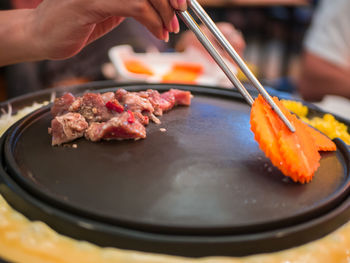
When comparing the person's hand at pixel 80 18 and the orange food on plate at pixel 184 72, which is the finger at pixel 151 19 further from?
the orange food on plate at pixel 184 72

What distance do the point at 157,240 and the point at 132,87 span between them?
120cm

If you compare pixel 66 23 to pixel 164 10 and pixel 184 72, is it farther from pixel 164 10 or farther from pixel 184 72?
pixel 184 72

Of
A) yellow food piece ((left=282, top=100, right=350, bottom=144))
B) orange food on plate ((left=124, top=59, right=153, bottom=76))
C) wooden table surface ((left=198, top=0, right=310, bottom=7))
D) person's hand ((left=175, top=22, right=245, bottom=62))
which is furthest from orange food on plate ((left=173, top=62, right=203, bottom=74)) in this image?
wooden table surface ((left=198, top=0, right=310, bottom=7))

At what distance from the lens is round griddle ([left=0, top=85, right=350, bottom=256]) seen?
835mm

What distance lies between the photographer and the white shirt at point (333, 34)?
10.2 feet

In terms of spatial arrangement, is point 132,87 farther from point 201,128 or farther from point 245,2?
point 245,2

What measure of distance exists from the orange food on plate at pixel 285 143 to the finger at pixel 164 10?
17.8 inches

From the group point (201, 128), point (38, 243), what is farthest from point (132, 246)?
point (201, 128)

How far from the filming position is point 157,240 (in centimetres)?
80

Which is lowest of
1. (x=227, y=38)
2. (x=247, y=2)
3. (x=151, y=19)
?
(x=247, y=2)

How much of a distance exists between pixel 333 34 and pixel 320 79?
0.43 metres

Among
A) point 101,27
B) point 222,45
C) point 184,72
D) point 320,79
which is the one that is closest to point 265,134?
point 222,45

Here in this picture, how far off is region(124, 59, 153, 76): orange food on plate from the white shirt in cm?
167

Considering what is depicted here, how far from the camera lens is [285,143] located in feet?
3.54
